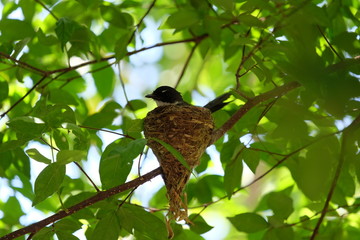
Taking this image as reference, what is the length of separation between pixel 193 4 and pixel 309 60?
3.72 meters

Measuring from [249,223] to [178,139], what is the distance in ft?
2.90

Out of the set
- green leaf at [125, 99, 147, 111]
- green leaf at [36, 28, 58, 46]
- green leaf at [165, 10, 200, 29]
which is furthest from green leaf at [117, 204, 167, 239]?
green leaf at [36, 28, 58, 46]

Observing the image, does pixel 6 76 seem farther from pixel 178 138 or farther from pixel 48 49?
pixel 178 138

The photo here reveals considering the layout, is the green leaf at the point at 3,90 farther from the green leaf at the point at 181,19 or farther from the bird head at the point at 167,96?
the bird head at the point at 167,96

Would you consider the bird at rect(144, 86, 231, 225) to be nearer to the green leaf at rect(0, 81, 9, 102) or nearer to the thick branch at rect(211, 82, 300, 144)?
the thick branch at rect(211, 82, 300, 144)

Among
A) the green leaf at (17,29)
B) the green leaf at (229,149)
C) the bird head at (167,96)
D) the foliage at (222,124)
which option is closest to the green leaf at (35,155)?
the foliage at (222,124)

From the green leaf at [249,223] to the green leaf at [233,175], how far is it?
0.19 m

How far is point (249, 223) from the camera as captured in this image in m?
3.70

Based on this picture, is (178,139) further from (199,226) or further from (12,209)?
(12,209)

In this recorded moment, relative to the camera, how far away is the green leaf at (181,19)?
4090mm

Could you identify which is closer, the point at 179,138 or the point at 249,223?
the point at 249,223

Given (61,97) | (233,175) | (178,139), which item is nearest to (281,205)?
(233,175)

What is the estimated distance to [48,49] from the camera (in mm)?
5121

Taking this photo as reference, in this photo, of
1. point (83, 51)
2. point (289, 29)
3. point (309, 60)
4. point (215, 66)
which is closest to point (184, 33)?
point (215, 66)
